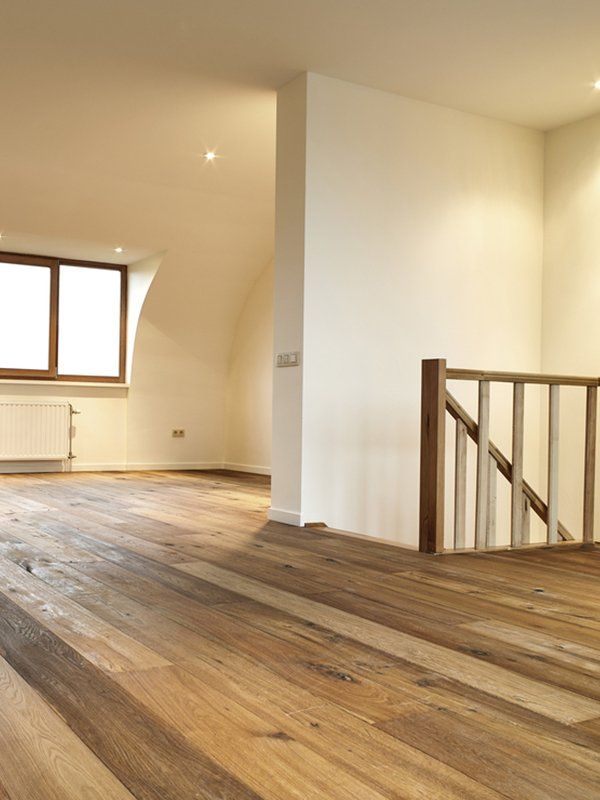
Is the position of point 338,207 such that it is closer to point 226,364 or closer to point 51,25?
point 51,25

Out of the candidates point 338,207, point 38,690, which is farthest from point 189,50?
point 38,690

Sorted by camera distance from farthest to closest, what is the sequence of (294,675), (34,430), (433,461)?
(34,430)
(433,461)
(294,675)

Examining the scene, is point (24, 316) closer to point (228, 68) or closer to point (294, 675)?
point (228, 68)

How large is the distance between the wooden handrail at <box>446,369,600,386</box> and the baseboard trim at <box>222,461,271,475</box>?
4.67m

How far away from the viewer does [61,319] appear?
8898 mm

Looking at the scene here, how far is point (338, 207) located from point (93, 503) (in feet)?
8.40

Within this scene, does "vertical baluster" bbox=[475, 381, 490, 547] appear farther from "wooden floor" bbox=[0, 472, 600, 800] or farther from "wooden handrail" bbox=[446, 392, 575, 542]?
"wooden floor" bbox=[0, 472, 600, 800]

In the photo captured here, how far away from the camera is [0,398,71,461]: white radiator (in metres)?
8.42

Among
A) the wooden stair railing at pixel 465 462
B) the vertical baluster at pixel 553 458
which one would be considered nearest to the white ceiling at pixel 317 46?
the wooden stair railing at pixel 465 462

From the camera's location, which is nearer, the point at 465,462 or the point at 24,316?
the point at 465,462

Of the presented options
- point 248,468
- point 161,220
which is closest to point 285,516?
point 161,220

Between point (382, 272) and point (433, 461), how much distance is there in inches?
63.1

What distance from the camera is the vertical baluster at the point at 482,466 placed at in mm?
3920

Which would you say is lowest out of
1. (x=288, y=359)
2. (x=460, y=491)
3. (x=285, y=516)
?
(x=285, y=516)
